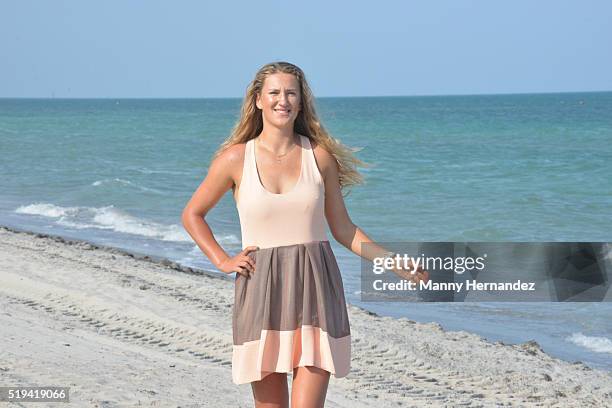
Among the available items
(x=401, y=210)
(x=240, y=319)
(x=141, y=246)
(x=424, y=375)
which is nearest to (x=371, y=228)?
(x=401, y=210)

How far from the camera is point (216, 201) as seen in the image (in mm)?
3803

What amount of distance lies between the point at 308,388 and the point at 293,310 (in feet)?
0.94

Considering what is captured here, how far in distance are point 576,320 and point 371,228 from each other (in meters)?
9.03

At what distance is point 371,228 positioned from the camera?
64.6 feet

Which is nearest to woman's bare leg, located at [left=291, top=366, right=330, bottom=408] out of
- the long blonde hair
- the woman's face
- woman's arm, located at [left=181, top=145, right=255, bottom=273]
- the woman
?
the woman

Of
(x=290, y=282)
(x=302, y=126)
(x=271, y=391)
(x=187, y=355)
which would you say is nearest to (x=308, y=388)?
(x=271, y=391)

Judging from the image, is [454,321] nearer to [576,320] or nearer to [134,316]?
[576,320]

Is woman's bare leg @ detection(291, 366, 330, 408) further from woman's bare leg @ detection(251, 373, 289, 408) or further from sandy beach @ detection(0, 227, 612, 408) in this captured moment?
sandy beach @ detection(0, 227, 612, 408)

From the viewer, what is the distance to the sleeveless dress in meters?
3.67

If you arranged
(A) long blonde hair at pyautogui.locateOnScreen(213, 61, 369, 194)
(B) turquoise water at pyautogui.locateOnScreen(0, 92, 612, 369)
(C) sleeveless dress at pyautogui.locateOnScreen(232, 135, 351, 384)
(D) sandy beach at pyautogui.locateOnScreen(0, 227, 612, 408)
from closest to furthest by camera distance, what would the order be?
1. (C) sleeveless dress at pyautogui.locateOnScreen(232, 135, 351, 384)
2. (A) long blonde hair at pyautogui.locateOnScreen(213, 61, 369, 194)
3. (D) sandy beach at pyautogui.locateOnScreen(0, 227, 612, 408)
4. (B) turquoise water at pyautogui.locateOnScreen(0, 92, 612, 369)

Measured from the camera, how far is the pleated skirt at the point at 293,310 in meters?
3.67

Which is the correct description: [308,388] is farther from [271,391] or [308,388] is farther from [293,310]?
[293,310]

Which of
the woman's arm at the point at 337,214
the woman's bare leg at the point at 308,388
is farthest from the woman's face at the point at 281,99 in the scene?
the woman's bare leg at the point at 308,388

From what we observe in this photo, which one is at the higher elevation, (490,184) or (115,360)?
(490,184)
